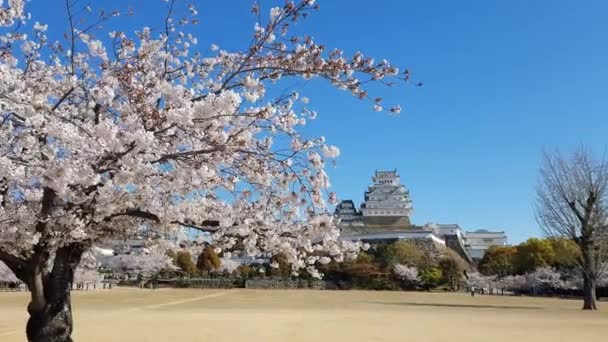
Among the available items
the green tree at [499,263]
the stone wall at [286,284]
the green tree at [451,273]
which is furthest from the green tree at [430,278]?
the stone wall at [286,284]

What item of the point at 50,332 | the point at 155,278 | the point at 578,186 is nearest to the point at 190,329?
the point at 50,332

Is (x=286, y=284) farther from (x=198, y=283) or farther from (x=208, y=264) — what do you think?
(x=208, y=264)

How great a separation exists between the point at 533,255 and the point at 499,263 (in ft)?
24.8

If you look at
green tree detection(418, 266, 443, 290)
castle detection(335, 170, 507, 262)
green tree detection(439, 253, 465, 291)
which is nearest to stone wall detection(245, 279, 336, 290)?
green tree detection(418, 266, 443, 290)

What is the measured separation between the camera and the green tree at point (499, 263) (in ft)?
198

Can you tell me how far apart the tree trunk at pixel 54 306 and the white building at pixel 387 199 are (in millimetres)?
86706

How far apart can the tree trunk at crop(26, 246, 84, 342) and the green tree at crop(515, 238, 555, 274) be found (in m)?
54.4

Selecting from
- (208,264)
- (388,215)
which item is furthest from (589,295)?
(388,215)

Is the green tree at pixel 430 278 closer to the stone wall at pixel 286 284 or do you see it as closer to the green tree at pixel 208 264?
the stone wall at pixel 286 284

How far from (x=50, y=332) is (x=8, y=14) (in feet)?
12.1

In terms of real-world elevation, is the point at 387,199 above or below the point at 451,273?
above

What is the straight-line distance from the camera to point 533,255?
5772 cm

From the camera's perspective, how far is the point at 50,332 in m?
6.82

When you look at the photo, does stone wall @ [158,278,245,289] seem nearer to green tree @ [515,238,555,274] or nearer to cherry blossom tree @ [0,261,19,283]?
cherry blossom tree @ [0,261,19,283]
